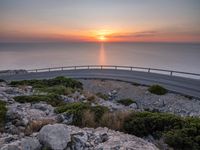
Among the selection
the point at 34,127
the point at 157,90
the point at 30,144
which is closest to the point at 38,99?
the point at 34,127

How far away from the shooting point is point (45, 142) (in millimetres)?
7801

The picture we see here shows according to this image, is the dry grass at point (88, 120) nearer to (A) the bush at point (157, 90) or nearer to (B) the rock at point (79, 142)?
(B) the rock at point (79, 142)

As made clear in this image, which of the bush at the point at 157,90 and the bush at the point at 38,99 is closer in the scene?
the bush at the point at 38,99

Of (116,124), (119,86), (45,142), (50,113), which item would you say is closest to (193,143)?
(116,124)

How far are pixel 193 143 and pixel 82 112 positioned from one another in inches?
187

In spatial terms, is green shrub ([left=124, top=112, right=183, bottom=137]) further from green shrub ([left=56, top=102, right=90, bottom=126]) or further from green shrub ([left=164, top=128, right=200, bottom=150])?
green shrub ([left=56, top=102, right=90, bottom=126])

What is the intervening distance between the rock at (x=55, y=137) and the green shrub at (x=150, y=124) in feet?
12.1

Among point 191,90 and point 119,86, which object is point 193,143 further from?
point 119,86

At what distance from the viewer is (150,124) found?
36.6ft

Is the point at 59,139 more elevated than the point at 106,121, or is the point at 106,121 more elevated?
the point at 59,139

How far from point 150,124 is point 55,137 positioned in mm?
4617

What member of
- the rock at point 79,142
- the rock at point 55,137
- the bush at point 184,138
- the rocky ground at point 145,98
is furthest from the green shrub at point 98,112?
the rocky ground at point 145,98

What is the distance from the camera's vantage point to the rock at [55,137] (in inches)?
302

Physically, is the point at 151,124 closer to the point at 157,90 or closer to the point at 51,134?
the point at 51,134
